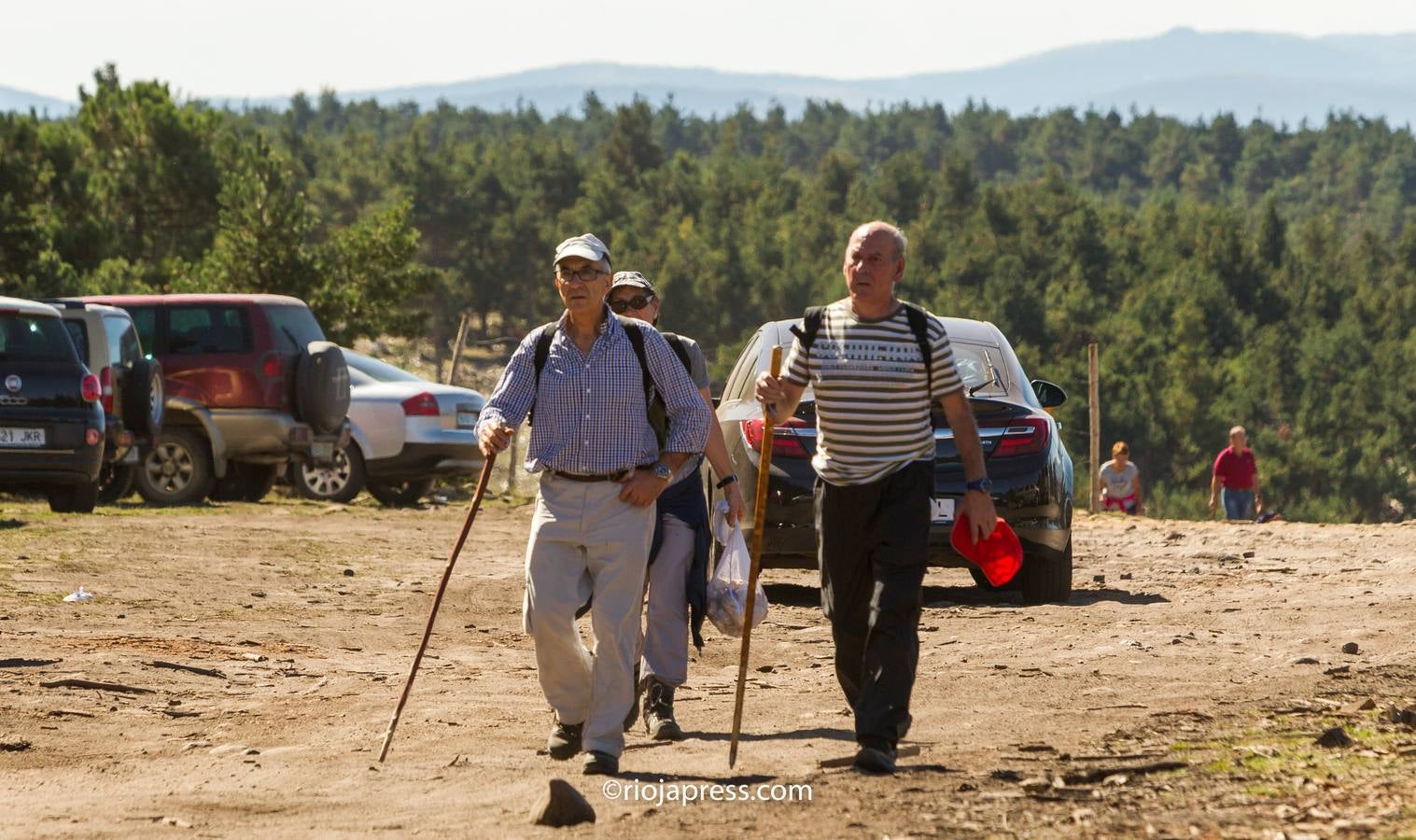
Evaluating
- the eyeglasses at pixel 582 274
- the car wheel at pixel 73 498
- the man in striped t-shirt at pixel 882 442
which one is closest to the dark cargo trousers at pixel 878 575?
the man in striped t-shirt at pixel 882 442

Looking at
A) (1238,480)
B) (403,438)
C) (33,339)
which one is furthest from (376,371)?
(1238,480)

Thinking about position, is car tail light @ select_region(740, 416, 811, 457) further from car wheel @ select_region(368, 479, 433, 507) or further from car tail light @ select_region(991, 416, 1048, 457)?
car wheel @ select_region(368, 479, 433, 507)

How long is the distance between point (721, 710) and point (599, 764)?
1754 millimetres

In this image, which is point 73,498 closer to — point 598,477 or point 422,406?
point 422,406

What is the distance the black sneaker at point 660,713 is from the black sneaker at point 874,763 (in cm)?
122

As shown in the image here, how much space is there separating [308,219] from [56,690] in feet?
105

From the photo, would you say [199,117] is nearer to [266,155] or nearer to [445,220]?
[266,155]

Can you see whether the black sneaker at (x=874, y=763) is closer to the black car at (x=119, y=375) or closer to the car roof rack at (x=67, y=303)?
the black car at (x=119, y=375)

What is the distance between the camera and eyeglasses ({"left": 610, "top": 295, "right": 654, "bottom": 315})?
7973mm

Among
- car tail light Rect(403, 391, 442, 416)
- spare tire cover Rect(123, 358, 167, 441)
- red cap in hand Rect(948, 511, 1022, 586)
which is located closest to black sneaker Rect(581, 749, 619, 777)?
red cap in hand Rect(948, 511, 1022, 586)

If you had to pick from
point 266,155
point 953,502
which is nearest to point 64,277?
point 266,155

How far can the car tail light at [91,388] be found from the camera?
1662cm

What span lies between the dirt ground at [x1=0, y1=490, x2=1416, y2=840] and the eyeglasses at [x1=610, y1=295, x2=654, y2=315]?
1609 millimetres

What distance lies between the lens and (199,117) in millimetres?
56312
